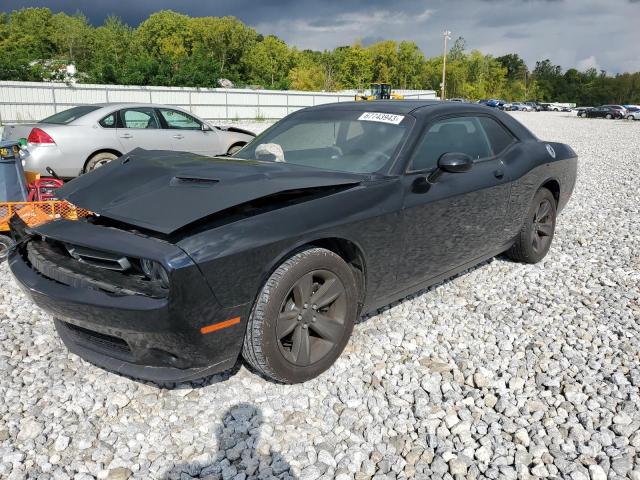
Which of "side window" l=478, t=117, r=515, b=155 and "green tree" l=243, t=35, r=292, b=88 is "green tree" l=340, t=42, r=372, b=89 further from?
"side window" l=478, t=117, r=515, b=155

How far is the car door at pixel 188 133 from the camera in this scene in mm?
9820

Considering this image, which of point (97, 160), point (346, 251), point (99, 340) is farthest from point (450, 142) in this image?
point (97, 160)

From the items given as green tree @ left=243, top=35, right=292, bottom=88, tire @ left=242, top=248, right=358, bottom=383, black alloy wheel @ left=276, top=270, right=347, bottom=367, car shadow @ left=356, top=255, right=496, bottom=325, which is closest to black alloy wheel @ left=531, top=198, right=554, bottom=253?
car shadow @ left=356, top=255, right=496, bottom=325

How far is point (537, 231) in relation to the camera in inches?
197

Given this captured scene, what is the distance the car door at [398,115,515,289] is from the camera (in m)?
3.46

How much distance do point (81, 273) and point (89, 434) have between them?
0.77 meters

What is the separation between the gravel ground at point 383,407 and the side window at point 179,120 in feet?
20.6

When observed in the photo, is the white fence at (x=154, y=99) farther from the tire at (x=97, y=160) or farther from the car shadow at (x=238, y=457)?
the car shadow at (x=238, y=457)

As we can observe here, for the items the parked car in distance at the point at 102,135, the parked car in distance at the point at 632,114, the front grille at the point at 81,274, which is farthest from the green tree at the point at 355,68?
the front grille at the point at 81,274

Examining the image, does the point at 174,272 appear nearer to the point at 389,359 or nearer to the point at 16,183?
the point at 389,359

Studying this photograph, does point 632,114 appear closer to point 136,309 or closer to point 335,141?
point 335,141

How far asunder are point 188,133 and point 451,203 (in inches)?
288

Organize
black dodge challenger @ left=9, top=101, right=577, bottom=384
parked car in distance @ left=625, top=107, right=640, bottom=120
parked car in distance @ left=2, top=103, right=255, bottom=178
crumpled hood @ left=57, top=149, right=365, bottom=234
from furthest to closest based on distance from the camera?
1. parked car in distance @ left=625, top=107, right=640, bottom=120
2. parked car in distance @ left=2, top=103, right=255, bottom=178
3. crumpled hood @ left=57, top=149, right=365, bottom=234
4. black dodge challenger @ left=9, top=101, right=577, bottom=384

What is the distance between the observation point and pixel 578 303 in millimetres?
4230
